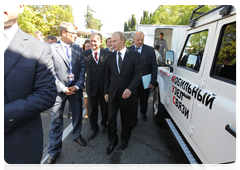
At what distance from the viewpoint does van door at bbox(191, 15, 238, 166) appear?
3.91ft

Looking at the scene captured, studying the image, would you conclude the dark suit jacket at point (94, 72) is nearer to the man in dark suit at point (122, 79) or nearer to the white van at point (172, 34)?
A: the man in dark suit at point (122, 79)

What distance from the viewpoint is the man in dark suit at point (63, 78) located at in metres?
2.40

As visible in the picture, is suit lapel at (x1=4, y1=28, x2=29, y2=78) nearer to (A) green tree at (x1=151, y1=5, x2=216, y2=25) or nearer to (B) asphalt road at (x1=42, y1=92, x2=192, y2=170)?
(B) asphalt road at (x1=42, y1=92, x2=192, y2=170)

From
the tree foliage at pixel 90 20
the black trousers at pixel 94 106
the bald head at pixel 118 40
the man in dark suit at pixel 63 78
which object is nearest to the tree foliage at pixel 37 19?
the man in dark suit at pixel 63 78

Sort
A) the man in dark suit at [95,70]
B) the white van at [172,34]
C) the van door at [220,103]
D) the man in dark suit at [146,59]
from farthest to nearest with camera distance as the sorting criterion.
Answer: the white van at [172,34] < the man in dark suit at [146,59] < the man in dark suit at [95,70] < the van door at [220,103]

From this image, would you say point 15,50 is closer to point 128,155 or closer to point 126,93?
point 126,93

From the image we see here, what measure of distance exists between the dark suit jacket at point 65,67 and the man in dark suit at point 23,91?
1.18 metres

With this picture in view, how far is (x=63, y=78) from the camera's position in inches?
98.0

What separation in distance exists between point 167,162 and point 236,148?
1.53 meters

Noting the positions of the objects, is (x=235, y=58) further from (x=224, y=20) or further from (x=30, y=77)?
(x=30, y=77)

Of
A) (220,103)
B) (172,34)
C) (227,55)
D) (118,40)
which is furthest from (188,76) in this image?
(172,34)
